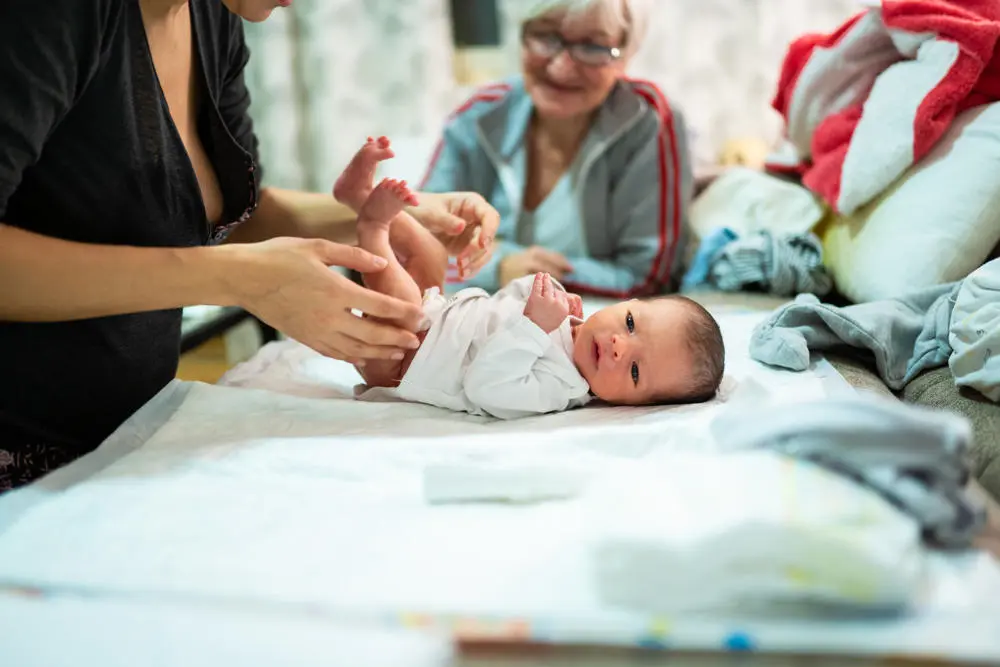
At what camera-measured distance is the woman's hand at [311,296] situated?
1017 millimetres

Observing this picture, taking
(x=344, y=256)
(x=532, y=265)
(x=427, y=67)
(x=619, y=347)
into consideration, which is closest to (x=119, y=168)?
(x=344, y=256)

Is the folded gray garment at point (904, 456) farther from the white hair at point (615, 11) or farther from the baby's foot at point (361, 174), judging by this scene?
the white hair at point (615, 11)

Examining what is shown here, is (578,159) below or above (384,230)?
below

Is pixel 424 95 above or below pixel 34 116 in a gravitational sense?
Result: below

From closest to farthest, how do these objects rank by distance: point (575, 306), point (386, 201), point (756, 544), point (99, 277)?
point (756, 544) < point (99, 277) < point (386, 201) < point (575, 306)

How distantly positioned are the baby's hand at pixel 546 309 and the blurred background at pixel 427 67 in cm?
152

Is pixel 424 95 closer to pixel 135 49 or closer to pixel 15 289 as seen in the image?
pixel 135 49

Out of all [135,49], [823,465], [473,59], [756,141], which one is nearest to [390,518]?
[823,465]

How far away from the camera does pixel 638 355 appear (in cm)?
124

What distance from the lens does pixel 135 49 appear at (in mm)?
1041

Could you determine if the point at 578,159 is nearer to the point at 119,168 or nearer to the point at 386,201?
the point at 386,201

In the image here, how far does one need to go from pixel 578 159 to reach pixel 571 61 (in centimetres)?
24

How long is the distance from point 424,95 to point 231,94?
5.21 feet

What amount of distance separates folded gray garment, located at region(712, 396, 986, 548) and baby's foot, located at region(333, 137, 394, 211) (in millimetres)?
805
